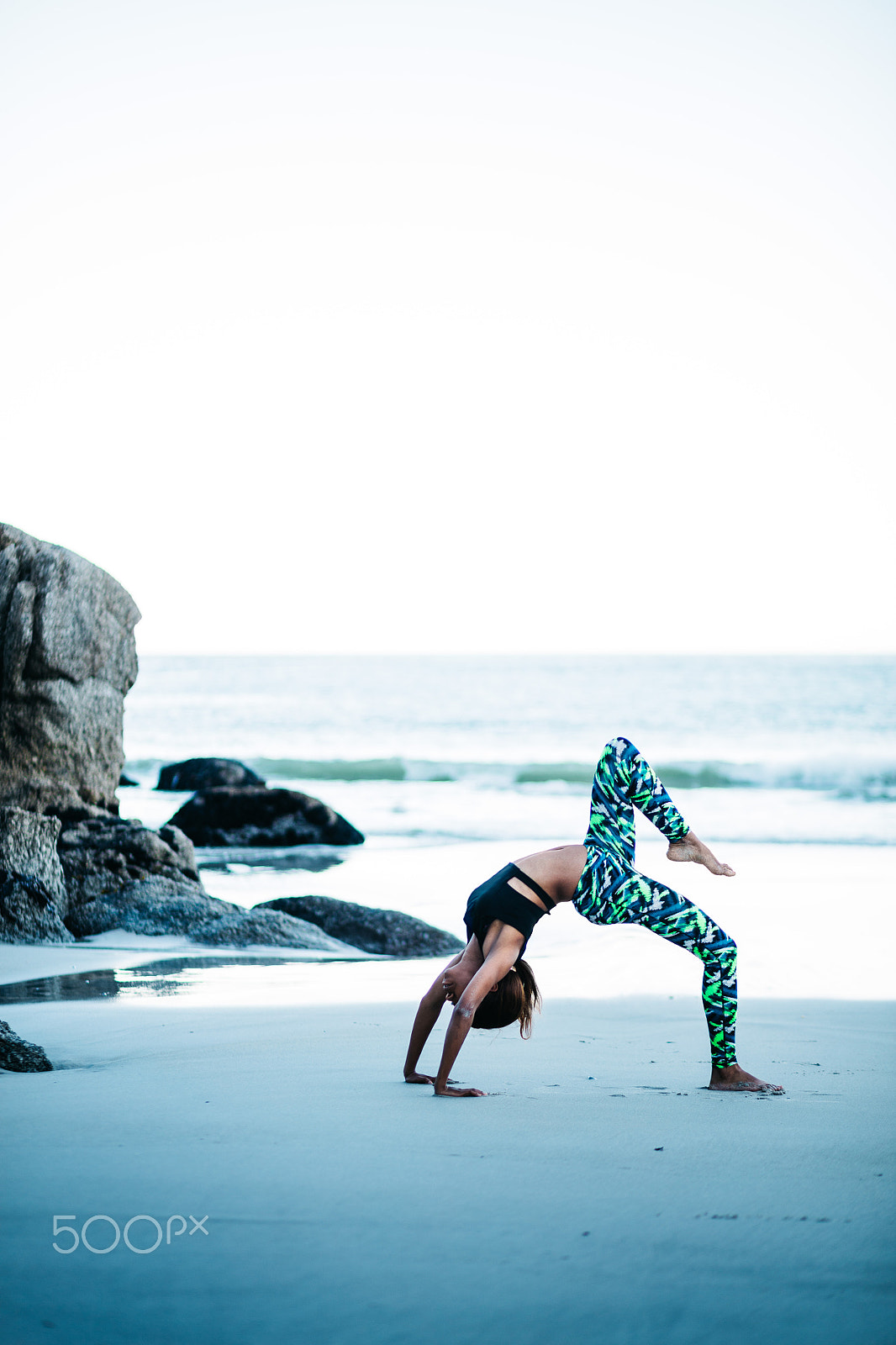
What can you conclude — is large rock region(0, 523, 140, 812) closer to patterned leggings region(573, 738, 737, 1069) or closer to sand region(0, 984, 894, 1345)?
sand region(0, 984, 894, 1345)

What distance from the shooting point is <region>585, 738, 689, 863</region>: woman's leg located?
16.4 ft

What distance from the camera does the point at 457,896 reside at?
12.8 m

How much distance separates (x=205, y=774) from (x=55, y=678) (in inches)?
545

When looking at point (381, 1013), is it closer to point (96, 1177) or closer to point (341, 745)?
point (96, 1177)

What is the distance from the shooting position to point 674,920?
4812 mm

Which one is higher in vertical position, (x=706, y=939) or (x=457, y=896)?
(x=706, y=939)

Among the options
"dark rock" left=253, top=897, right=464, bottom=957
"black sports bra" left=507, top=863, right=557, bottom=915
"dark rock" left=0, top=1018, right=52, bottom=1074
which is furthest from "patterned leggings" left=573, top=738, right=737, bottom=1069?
"dark rock" left=253, top=897, right=464, bottom=957

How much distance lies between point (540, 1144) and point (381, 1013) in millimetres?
2960

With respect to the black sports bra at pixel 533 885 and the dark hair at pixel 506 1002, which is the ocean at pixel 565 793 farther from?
the black sports bra at pixel 533 885

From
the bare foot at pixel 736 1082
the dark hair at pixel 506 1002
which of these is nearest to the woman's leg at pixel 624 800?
the dark hair at pixel 506 1002

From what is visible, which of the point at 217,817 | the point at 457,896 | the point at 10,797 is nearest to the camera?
the point at 10,797

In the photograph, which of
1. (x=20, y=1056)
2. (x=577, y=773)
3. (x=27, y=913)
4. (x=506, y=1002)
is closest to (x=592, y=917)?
(x=506, y=1002)

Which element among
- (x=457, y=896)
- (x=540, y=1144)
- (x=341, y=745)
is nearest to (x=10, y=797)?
(x=457, y=896)

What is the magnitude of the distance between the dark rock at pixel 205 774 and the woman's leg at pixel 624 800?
58.3ft
